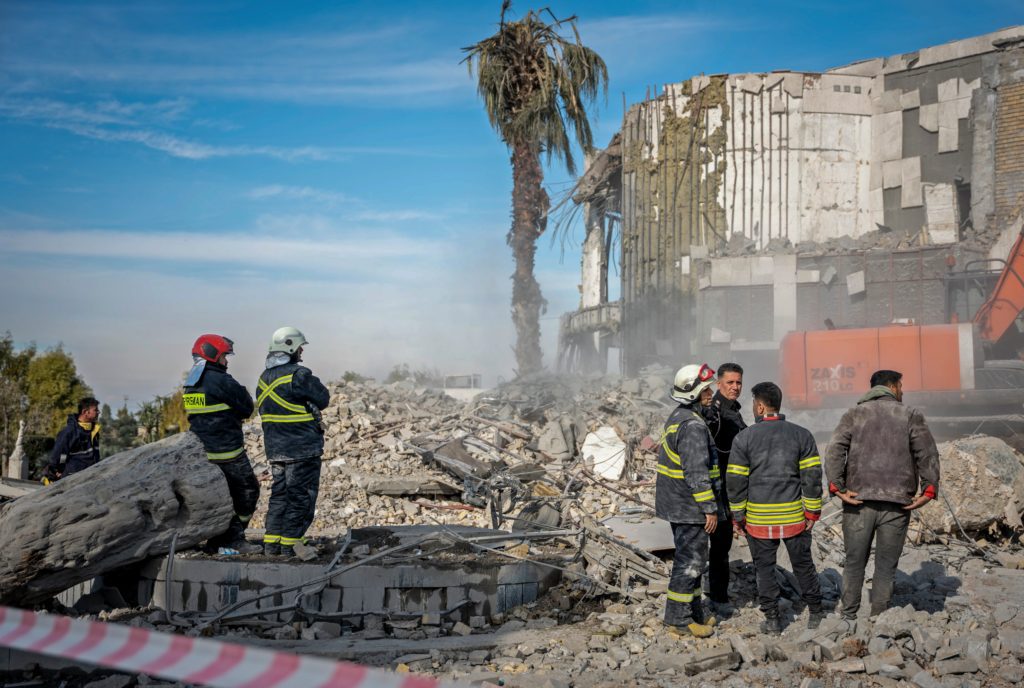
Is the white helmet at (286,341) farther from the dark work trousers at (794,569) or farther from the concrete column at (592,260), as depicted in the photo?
the concrete column at (592,260)

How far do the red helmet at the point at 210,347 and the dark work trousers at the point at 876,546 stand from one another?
4649mm

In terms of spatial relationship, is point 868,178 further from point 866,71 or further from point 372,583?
point 372,583

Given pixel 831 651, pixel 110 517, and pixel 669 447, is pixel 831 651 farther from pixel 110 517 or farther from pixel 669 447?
pixel 110 517

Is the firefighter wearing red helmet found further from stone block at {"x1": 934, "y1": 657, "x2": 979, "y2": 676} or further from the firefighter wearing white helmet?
stone block at {"x1": 934, "y1": 657, "x2": 979, "y2": 676}

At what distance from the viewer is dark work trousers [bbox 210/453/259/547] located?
6.73 metres

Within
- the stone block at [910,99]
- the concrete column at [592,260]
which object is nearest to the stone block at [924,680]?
the stone block at [910,99]

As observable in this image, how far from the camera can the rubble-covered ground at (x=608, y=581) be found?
489 cm

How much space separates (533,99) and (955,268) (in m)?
9.11

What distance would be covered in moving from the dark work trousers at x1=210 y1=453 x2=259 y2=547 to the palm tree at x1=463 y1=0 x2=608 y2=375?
1039 centimetres

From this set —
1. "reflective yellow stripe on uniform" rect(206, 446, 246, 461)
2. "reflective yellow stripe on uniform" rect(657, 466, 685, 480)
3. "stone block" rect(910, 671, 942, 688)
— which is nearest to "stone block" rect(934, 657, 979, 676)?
"stone block" rect(910, 671, 942, 688)

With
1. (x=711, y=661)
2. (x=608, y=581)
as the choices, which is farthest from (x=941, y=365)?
(x=711, y=661)

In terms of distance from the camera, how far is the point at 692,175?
73.5 ft

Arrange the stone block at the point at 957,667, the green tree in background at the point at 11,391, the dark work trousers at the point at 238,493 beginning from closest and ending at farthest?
the stone block at the point at 957,667 < the dark work trousers at the point at 238,493 < the green tree in background at the point at 11,391

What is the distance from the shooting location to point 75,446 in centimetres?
871
